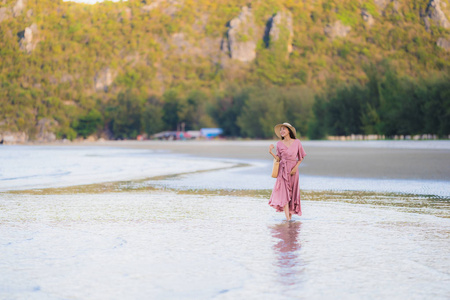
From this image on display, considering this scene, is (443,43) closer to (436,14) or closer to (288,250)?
(436,14)

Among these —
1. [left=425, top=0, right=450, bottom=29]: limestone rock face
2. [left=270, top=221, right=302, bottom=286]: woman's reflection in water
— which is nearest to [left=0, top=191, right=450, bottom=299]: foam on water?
[left=270, top=221, right=302, bottom=286]: woman's reflection in water

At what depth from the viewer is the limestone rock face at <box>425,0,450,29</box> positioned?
197 metres

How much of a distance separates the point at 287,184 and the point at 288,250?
2847 mm

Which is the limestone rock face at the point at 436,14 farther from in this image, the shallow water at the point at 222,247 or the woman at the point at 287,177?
the woman at the point at 287,177

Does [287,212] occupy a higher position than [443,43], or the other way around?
[443,43]

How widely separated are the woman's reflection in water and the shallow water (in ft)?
0.04

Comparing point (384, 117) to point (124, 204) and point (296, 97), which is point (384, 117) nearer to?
point (296, 97)

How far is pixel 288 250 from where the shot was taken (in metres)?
7.62

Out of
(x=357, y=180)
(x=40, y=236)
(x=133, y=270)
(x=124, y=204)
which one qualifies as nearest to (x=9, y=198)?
(x=124, y=204)

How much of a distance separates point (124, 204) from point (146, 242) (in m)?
4.77

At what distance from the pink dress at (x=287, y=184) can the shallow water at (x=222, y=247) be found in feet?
1.02

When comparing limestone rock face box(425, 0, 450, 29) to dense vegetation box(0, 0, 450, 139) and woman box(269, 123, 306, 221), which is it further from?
woman box(269, 123, 306, 221)

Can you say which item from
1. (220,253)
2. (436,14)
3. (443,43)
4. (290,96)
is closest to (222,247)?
(220,253)

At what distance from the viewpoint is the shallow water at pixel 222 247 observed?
5.69 m
